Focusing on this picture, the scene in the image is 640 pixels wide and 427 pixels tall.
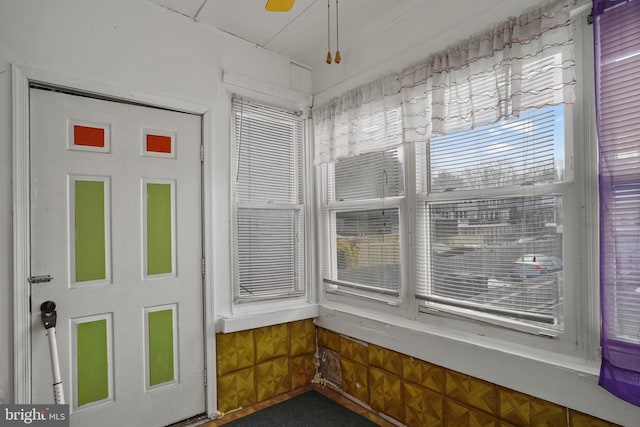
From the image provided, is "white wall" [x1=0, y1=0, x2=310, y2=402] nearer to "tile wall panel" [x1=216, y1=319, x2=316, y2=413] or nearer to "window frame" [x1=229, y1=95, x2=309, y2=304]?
"window frame" [x1=229, y1=95, x2=309, y2=304]

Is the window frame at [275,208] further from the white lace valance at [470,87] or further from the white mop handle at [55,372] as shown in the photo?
the white mop handle at [55,372]

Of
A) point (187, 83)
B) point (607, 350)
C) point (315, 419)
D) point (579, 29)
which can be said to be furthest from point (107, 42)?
point (607, 350)

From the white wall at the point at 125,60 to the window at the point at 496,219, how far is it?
1.42 m

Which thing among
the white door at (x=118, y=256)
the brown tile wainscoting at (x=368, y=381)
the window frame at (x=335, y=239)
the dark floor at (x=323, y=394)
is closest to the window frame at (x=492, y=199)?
the window frame at (x=335, y=239)

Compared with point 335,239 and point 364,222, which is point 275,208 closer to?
point 335,239

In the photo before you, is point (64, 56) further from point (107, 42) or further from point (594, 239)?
point (594, 239)

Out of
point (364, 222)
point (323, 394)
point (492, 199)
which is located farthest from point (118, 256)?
point (492, 199)

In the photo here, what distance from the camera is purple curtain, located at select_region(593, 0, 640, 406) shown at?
4.45 feet

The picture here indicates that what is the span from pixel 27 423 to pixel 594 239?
2.79 meters

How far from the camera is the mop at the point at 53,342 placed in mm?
1663

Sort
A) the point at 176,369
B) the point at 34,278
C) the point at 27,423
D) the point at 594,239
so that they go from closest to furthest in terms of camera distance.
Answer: the point at 594,239 → the point at 27,423 → the point at 34,278 → the point at 176,369

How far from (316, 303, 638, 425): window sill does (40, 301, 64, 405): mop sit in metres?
1.78

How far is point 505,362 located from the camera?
1.74 meters

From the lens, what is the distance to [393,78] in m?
2.31
